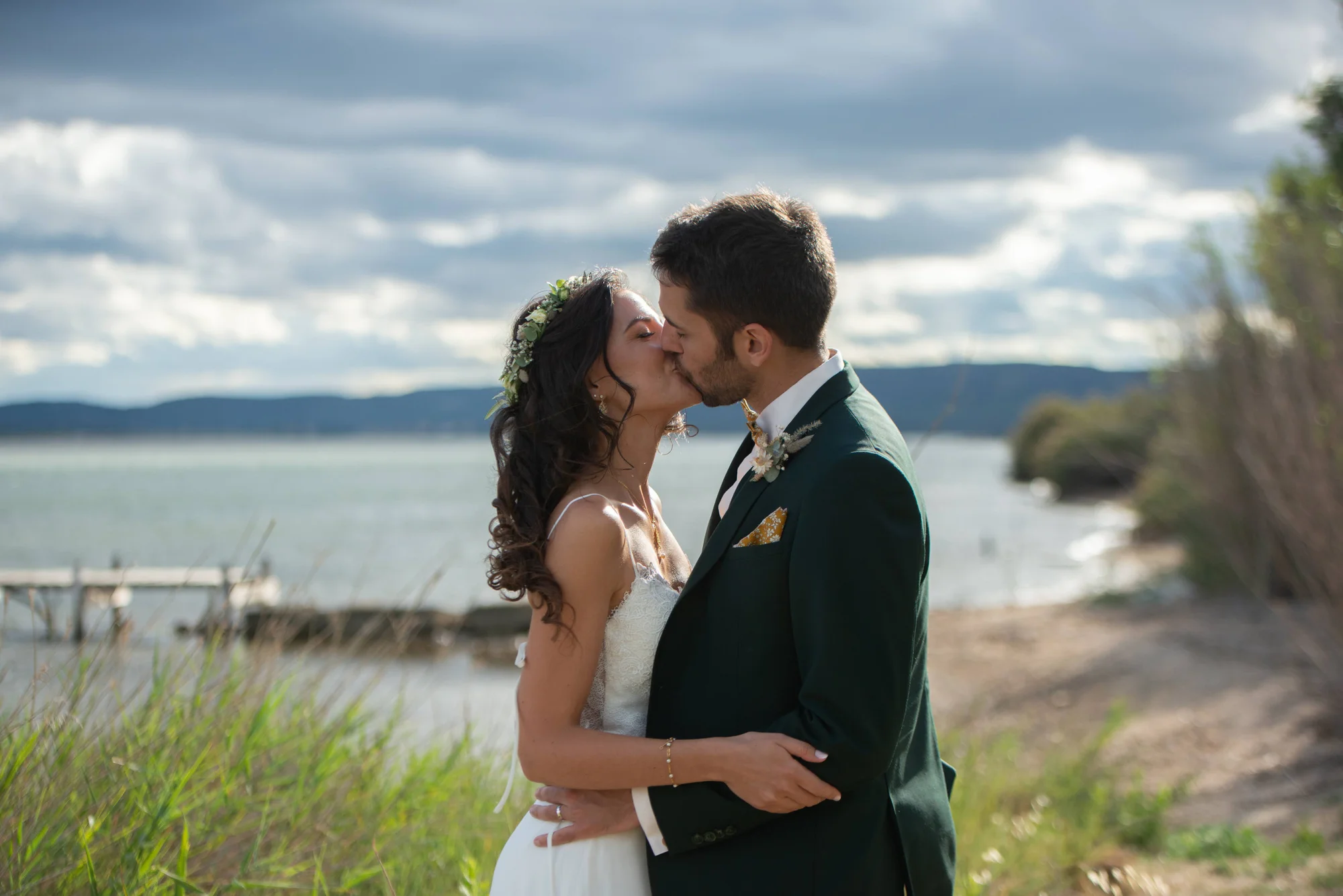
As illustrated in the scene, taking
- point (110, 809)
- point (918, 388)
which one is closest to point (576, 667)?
point (110, 809)

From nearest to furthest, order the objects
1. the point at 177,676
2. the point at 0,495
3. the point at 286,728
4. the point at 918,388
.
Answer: the point at 177,676 < the point at 286,728 < the point at 918,388 < the point at 0,495

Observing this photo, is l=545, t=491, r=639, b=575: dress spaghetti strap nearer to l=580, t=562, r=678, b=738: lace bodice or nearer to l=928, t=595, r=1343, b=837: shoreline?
l=580, t=562, r=678, b=738: lace bodice

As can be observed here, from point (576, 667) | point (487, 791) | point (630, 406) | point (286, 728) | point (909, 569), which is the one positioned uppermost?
point (630, 406)

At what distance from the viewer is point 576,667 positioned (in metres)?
2.77

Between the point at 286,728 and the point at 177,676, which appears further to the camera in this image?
the point at 286,728

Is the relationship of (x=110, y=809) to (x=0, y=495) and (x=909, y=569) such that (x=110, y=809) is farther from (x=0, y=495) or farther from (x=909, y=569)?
(x=0, y=495)

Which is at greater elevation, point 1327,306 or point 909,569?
point 1327,306

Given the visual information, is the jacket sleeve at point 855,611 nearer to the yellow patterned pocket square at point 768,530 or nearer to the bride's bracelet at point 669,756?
the yellow patterned pocket square at point 768,530

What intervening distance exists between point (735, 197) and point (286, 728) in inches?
147

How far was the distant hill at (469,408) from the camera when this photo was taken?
4898 millimetres

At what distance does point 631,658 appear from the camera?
288cm

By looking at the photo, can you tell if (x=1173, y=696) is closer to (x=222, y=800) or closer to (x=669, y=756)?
(x=222, y=800)

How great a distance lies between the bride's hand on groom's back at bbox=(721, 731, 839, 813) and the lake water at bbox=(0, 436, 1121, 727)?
1232 mm

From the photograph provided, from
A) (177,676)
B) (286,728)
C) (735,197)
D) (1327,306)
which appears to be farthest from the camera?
(1327,306)
